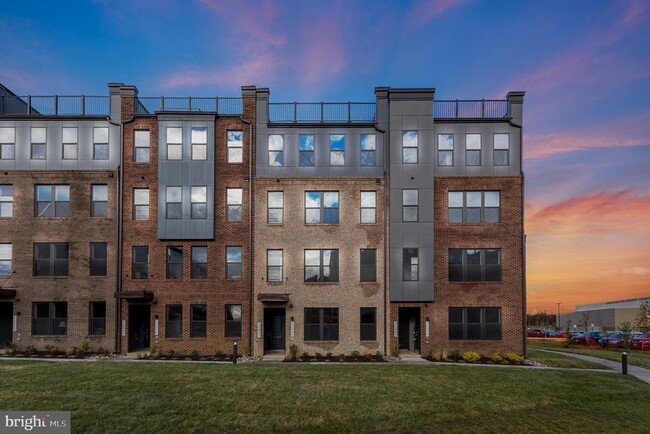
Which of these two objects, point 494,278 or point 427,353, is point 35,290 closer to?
point 427,353

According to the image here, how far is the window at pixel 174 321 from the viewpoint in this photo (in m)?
23.5

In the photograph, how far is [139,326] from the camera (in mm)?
25266

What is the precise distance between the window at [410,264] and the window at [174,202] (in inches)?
492

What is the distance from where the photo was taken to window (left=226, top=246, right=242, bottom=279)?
78.4ft

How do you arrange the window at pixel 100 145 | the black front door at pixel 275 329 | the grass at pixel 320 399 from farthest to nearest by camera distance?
the black front door at pixel 275 329 → the window at pixel 100 145 → the grass at pixel 320 399

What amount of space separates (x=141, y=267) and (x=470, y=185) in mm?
18784

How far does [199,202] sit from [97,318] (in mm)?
8370

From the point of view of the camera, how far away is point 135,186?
78.7ft

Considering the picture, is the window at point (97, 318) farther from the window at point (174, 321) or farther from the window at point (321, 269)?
the window at point (321, 269)

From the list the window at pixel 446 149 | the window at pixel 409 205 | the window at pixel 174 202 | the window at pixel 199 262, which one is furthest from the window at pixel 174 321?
the window at pixel 446 149

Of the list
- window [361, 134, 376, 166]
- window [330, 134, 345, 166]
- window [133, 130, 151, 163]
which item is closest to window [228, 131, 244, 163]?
window [133, 130, 151, 163]

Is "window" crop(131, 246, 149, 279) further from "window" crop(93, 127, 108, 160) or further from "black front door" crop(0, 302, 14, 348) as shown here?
"black front door" crop(0, 302, 14, 348)

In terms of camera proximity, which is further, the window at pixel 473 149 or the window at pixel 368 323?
the window at pixel 473 149

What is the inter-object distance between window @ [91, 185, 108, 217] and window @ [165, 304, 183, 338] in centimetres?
643
